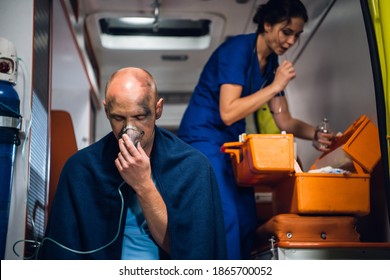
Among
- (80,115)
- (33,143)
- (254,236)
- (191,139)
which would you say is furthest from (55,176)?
(80,115)

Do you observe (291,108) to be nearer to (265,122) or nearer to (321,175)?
(265,122)

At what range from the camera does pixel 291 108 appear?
3.94 m

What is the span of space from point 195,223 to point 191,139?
0.83m

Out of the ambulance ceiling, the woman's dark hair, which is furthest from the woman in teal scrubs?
the ambulance ceiling

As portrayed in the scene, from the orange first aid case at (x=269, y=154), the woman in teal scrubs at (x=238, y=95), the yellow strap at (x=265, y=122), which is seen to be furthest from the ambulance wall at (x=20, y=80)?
the yellow strap at (x=265, y=122)

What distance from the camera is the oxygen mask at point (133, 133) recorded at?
1.75m

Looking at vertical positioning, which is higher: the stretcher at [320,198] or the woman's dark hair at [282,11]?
the woman's dark hair at [282,11]

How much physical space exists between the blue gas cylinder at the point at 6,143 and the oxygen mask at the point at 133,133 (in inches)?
20.7

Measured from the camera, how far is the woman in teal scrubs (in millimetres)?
2475

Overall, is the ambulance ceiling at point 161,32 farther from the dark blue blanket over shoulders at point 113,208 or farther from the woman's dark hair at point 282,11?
Result: the dark blue blanket over shoulders at point 113,208

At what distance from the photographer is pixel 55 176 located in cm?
290

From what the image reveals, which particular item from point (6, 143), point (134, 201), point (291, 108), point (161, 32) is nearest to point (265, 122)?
point (291, 108)

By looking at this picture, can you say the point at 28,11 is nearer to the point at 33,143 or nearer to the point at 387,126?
the point at 33,143

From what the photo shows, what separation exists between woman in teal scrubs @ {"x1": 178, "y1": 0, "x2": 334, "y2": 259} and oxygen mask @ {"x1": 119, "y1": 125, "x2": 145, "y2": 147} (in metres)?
0.77
